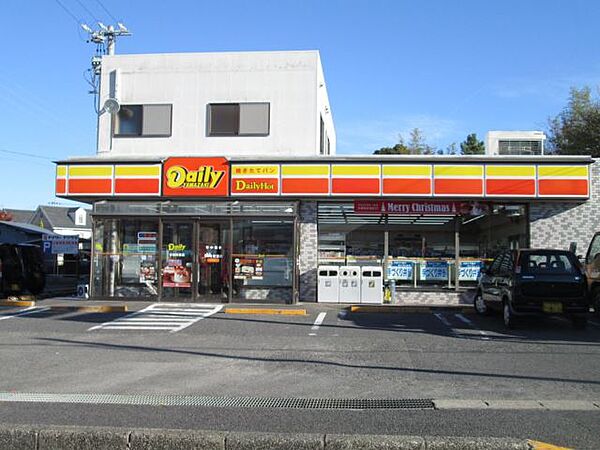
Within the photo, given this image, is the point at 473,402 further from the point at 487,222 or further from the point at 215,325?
the point at 487,222

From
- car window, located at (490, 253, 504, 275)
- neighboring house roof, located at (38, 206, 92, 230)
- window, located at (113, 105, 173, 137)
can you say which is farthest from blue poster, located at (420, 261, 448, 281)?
neighboring house roof, located at (38, 206, 92, 230)

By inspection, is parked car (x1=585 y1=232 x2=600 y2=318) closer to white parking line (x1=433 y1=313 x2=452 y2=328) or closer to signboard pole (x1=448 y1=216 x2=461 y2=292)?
white parking line (x1=433 y1=313 x2=452 y2=328)

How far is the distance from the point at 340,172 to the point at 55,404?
12.4m

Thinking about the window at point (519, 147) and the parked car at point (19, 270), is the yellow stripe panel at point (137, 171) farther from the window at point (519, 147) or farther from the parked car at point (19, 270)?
the window at point (519, 147)

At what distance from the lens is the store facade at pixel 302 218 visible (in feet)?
59.0

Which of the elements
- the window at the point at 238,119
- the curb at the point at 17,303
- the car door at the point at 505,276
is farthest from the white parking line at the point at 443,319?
the curb at the point at 17,303

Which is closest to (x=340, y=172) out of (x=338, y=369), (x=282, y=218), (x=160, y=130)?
(x=282, y=218)

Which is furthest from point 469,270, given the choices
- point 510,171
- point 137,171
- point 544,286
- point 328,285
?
point 137,171

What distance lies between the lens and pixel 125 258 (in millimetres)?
19141

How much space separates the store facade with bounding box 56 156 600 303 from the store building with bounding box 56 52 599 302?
0.03 m

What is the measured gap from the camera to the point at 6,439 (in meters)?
5.46

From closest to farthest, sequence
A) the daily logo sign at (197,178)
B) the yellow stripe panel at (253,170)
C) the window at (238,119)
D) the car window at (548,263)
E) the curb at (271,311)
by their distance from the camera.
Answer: the car window at (548,263) < the curb at (271,311) < the yellow stripe panel at (253,170) < the daily logo sign at (197,178) < the window at (238,119)

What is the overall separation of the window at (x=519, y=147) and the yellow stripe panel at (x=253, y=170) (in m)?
15.7

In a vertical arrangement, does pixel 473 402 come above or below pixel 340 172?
below
